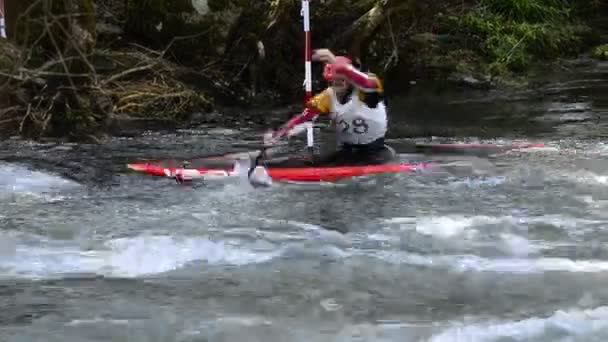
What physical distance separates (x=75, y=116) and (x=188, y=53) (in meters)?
3.35

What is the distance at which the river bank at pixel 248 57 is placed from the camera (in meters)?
9.49

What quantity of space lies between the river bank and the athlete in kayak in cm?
237

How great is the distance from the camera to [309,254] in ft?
18.2

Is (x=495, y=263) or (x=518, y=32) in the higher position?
(x=518, y=32)

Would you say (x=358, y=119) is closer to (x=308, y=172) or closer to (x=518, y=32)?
(x=308, y=172)

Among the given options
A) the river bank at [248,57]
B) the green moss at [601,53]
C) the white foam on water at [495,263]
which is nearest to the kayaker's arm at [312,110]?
the white foam on water at [495,263]

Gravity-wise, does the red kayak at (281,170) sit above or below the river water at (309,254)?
above

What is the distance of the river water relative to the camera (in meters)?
4.43

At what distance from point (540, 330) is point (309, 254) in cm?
168

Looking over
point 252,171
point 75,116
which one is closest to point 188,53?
point 75,116

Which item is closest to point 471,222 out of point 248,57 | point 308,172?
point 308,172

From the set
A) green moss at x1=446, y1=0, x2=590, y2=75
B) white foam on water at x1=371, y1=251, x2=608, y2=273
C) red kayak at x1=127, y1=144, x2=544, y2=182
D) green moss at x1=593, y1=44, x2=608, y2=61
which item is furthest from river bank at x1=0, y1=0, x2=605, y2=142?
white foam on water at x1=371, y1=251, x2=608, y2=273

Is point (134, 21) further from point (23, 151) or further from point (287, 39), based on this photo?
Result: point (23, 151)

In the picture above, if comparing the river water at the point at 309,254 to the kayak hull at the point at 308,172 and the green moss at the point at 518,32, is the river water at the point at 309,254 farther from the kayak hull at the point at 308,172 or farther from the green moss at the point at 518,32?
the green moss at the point at 518,32
